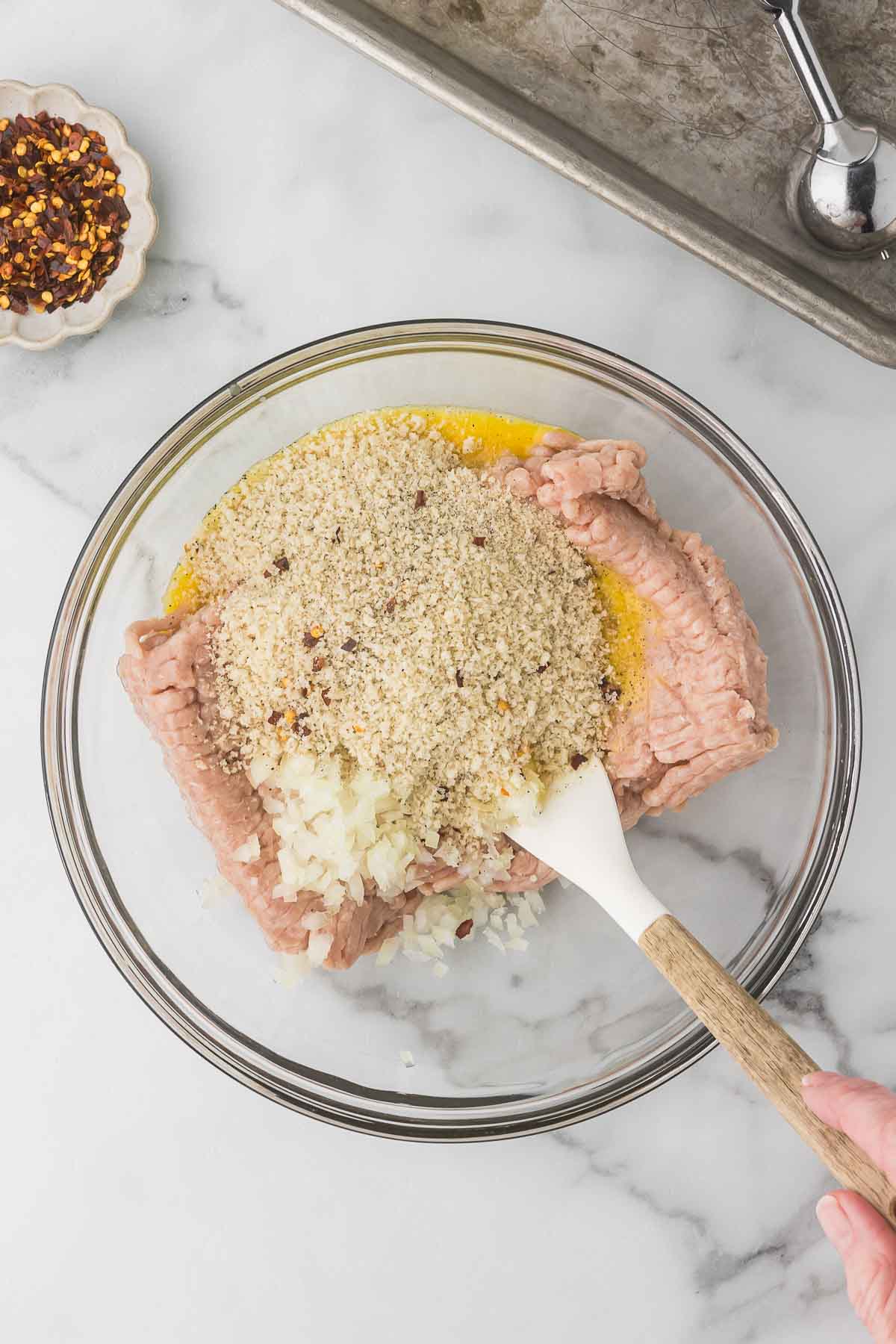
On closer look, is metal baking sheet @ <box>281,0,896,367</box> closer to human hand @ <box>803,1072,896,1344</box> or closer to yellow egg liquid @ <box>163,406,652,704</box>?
yellow egg liquid @ <box>163,406,652,704</box>

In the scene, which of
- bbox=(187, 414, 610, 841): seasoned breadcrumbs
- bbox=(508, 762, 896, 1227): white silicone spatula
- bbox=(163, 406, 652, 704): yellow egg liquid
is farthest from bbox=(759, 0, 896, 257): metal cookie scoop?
bbox=(508, 762, 896, 1227): white silicone spatula

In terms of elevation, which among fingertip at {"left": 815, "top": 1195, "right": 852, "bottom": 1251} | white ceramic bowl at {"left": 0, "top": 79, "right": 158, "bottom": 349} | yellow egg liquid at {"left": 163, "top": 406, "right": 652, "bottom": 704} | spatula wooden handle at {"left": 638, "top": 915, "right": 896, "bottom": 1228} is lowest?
fingertip at {"left": 815, "top": 1195, "right": 852, "bottom": 1251}

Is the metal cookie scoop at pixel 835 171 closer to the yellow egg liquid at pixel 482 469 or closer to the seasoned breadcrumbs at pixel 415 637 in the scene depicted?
the yellow egg liquid at pixel 482 469

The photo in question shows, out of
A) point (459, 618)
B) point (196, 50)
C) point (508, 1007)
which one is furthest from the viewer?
point (196, 50)

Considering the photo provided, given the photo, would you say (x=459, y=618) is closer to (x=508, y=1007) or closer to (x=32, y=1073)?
(x=508, y=1007)

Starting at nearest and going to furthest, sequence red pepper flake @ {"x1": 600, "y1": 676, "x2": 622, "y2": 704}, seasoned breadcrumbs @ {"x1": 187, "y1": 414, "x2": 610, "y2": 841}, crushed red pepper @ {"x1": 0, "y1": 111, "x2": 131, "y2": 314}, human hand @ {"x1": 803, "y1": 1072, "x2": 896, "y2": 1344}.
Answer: human hand @ {"x1": 803, "y1": 1072, "x2": 896, "y2": 1344} → seasoned breadcrumbs @ {"x1": 187, "y1": 414, "x2": 610, "y2": 841} → red pepper flake @ {"x1": 600, "y1": 676, "x2": 622, "y2": 704} → crushed red pepper @ {"x1": 0, "y1": 111, "x2": 131, "y2": 314}

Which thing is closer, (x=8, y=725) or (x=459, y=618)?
(x=459, y=618)

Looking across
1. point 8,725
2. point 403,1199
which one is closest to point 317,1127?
point 403,1199
